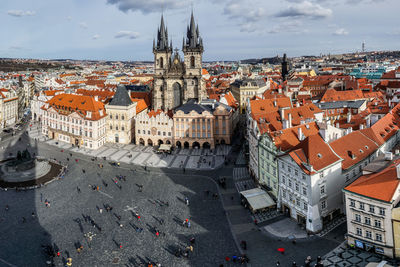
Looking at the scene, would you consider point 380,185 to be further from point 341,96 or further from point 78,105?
point 78,105

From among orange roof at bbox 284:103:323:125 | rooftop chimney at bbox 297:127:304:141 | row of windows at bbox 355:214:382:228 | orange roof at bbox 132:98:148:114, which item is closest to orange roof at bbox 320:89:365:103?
orange roof at bbox 284:103:323:125

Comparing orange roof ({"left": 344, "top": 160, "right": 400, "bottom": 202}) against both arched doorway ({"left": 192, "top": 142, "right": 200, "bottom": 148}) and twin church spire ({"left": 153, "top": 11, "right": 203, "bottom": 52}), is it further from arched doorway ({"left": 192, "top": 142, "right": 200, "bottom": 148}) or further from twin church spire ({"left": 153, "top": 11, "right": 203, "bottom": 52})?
twin church spire ({"left": 153, "top": 11, "right": 203, "bottom": 52})

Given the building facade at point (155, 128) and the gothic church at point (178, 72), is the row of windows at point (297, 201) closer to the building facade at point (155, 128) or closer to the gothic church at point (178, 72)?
the building facade at point (155, 128)

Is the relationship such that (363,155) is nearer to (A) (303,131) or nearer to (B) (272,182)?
(A) (303,131)

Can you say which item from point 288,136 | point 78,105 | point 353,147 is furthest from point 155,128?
point 353,147

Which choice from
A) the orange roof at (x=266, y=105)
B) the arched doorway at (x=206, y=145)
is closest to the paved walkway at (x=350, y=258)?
the orange roof at (x=266, y=105)
